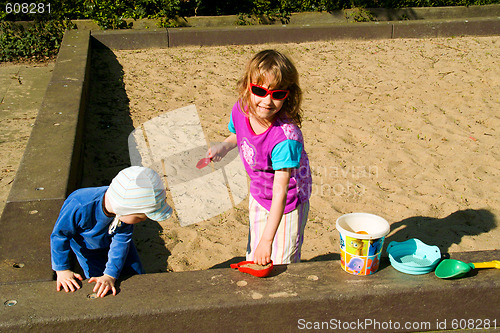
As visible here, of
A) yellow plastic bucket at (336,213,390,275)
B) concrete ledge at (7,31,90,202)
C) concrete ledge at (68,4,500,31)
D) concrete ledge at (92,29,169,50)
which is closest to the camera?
yellow plastic bucket at (336,213,390,275)

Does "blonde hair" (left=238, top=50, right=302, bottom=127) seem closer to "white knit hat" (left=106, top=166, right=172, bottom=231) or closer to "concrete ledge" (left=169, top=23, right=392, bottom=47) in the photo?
"white knit hat" (left=106, top=166, right=172, bottom=231)

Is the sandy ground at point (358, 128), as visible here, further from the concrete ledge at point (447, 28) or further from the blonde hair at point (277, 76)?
the blonde hair at point (277, 76)

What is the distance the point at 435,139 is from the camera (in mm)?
4949

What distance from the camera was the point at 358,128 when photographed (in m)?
5.18

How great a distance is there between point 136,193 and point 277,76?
0.87m

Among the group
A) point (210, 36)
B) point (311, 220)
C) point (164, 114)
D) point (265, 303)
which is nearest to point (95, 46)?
point (210, 36)

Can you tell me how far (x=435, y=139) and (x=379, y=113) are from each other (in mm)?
776

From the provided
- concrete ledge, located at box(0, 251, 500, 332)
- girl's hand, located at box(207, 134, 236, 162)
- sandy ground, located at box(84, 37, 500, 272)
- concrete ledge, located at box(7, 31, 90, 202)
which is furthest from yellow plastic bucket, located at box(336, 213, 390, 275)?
concrete ledge, located at box(7, 31, 90, 202)

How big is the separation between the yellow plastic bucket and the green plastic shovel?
12.0 inches

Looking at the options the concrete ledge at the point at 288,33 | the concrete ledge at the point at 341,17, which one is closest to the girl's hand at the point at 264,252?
the concrete ledge at the point at 288,33

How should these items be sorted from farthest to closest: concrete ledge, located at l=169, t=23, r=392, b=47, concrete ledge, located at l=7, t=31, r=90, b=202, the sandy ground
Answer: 1. concrete ledge, located at l=169, t=23, r=392, b=47
2. the sandy ground
3. concrete ledge, located at l=7, t=31, r=90, b=202

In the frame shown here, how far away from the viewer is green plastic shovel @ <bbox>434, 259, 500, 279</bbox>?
7.52 ft

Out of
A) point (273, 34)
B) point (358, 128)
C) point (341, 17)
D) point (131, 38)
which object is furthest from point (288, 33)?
point (358, 128)

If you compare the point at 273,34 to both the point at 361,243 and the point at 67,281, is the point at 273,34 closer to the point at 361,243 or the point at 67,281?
the point at 361,243
